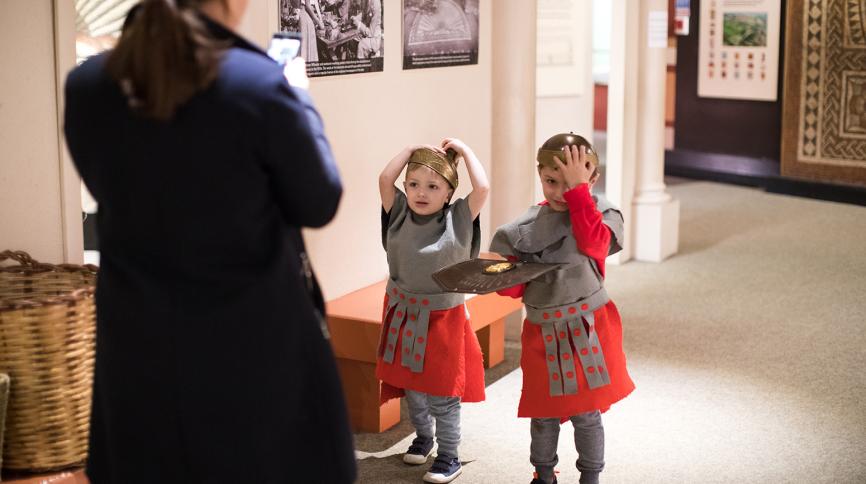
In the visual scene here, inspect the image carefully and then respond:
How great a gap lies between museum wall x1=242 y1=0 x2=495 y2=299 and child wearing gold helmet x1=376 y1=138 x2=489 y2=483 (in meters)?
0.75

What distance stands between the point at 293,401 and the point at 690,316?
420 centimetres

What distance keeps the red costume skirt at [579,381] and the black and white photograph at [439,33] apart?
6.04 ft

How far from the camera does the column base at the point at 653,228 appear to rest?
7148 millimetres

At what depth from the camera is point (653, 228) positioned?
7.16 meters

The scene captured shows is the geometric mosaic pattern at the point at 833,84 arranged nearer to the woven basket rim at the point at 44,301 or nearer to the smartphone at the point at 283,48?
the woven basket rim at the point at 44,301

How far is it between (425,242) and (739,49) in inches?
294

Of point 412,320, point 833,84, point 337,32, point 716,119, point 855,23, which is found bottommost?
point 412,320

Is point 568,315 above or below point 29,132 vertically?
below

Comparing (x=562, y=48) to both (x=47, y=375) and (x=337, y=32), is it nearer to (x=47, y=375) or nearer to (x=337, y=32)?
(x=337, y=32)

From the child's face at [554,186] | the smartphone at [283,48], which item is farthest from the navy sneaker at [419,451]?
the smartphone at [283,48]

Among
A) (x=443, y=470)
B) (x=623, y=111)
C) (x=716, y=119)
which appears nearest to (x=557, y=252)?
(x=443, y=470)

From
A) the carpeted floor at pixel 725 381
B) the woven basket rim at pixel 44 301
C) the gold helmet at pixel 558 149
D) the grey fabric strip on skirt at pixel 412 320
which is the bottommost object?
the carpeted floor at pixel 725 381

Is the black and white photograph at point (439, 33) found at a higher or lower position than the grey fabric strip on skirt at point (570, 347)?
higher

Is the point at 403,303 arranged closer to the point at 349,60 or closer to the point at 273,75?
the point at 349,60
